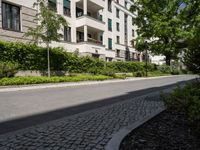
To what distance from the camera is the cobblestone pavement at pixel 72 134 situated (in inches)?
160

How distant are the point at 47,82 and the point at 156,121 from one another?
41.5 feet

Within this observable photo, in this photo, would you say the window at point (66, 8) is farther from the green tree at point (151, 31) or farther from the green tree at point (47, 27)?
the green tree at point (47, 27)

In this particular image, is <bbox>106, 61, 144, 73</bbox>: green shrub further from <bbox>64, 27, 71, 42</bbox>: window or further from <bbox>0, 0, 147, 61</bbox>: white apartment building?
<bbox>64, 27, 71, 42</bbox>: window

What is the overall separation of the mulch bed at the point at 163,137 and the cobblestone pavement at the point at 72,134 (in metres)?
0.50

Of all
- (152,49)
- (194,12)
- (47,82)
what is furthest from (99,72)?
(194,12)

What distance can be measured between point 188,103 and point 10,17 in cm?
2021

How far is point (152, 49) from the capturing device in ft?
123

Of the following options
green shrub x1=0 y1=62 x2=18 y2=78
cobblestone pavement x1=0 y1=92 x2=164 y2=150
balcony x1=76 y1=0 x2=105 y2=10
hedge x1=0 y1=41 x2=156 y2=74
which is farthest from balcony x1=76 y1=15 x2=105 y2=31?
cobblestone pavement x1=0 y1=92 x2=164 y2=150

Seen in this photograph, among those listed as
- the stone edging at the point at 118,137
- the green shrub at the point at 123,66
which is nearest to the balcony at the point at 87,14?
the green shrub at the point at 123,66

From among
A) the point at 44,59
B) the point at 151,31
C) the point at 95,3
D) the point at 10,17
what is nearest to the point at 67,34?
the point at 95,3

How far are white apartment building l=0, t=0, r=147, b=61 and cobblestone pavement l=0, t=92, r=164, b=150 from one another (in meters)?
16.2

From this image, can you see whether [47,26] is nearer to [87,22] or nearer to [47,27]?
[47,27]

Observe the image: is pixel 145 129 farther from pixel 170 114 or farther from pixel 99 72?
pixel 99 72

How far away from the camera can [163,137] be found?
447 cm
